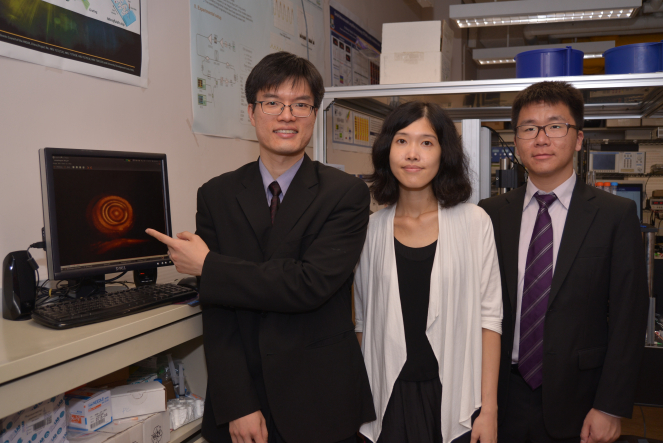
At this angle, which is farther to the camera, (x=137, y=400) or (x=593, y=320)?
(x=593, y=320)

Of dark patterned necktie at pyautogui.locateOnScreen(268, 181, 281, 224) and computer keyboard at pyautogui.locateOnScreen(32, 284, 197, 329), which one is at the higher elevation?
dark patterned necktie at pyautogui.locateOnScreen(268, 181, 281, 224)

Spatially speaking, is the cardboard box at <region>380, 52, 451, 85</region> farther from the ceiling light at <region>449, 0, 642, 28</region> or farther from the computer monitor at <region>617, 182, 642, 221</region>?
the computer monitor at <region>617, 182, 642, 221</region>

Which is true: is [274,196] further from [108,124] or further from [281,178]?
[108,124]

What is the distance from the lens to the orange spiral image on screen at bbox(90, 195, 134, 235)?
1.35 meters

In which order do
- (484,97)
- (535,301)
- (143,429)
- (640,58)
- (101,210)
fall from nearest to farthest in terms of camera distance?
(143,429), (101,210), (535,301), (640,58), (484,97)

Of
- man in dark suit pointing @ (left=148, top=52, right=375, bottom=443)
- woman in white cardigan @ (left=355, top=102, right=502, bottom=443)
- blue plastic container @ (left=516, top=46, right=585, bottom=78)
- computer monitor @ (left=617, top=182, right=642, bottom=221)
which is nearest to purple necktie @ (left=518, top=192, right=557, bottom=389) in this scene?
woman in white cardigan @ (left=355, top=102, right=502, bottom=443)

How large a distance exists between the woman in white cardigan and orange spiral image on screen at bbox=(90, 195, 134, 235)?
70 cm

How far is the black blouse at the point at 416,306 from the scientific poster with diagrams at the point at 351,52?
2.48 m

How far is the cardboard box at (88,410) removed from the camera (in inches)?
46.4

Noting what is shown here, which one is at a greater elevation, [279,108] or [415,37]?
[415,37]

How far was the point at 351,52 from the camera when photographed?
3.97 m

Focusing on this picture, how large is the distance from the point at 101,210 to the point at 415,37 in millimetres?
1924

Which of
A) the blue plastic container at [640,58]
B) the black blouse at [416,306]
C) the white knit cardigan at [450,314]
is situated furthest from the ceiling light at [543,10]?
the black blouse at [416,306]

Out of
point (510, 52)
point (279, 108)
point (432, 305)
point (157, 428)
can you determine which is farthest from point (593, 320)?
point (510, 52)
